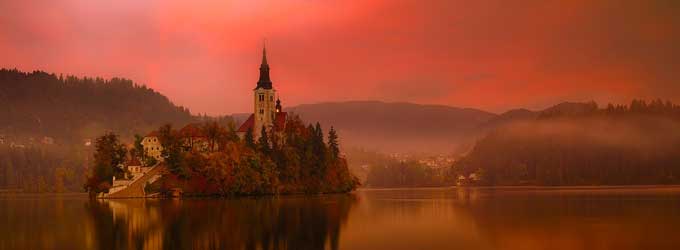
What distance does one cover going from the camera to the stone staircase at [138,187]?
127 meters

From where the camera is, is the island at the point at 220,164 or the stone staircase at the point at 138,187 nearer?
the island at the point at 220,164

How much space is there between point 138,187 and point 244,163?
19137 mm

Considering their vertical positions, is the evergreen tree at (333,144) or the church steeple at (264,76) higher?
the church steeple at (264,76)

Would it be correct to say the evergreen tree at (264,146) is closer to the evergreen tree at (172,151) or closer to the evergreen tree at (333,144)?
the evergreen tree at (172,151)

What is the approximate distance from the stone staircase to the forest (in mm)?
1519

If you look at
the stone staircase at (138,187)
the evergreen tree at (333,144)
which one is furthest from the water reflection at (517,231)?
the evergreen tree at (333,144)

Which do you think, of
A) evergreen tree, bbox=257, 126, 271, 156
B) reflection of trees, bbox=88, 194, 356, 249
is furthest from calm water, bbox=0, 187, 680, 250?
evergreen tree, bbox=257, 126, 271, 156

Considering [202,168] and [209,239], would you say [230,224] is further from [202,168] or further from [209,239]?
[202,168]

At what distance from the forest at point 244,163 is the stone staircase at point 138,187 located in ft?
4.98

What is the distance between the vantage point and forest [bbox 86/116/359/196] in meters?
125

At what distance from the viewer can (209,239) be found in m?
43.5

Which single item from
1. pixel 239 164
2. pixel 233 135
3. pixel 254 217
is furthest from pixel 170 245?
pixel 233 135

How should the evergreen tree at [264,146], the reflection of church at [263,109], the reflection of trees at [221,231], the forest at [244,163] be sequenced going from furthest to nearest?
1. the reflection of church at [263,109]
2. the evergreen tree at [264,146]
3. the forest at [244,163]
4. the reflection of trees at [221,231]

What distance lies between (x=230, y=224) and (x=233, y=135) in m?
82.7
